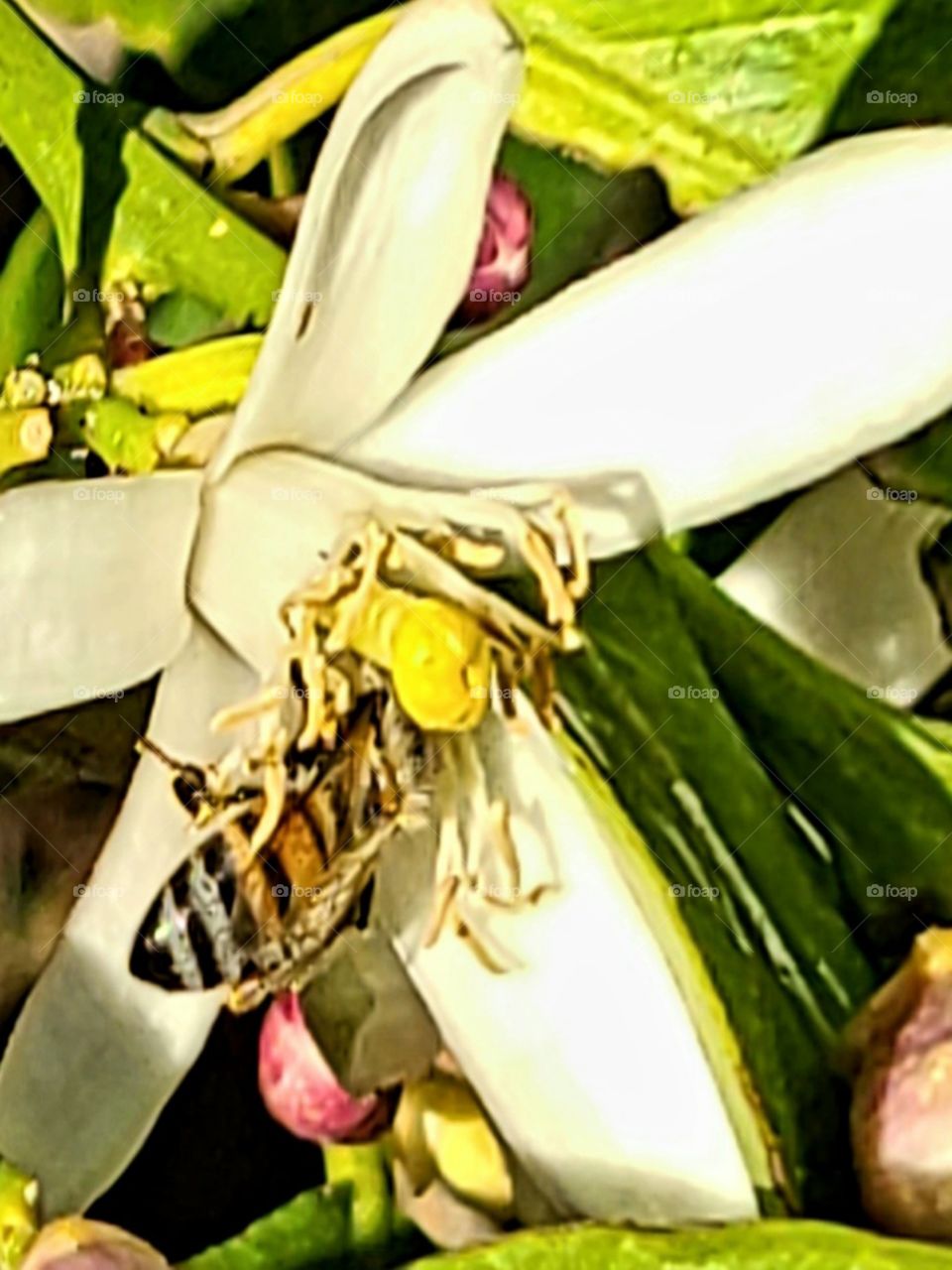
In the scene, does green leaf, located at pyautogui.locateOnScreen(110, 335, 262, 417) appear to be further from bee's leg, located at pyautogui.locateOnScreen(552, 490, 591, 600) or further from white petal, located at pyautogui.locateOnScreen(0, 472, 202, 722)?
bee's leg, located at pyautogui.locateOnScreen(552, 490, 591, 600)

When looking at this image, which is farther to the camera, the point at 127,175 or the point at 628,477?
the point at 127,175

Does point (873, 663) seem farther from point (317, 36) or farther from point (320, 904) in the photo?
point (317, 36)

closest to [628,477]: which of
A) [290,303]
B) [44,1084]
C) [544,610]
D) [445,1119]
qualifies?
[544,610]

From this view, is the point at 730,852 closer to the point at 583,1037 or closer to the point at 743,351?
the point at 583,1037

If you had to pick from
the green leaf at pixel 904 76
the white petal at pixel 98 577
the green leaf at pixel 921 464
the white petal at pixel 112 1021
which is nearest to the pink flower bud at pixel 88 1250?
the white petal at pixel 112 1021

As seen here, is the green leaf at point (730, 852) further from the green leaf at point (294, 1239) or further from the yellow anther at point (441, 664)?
the green leaf at point (294, 1239)

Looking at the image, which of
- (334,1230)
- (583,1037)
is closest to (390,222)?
(583,1037)

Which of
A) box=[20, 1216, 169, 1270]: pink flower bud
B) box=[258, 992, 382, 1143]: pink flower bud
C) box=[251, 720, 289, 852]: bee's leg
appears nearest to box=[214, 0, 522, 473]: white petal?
box=[251, 720, 289, 852]: bee's leg
